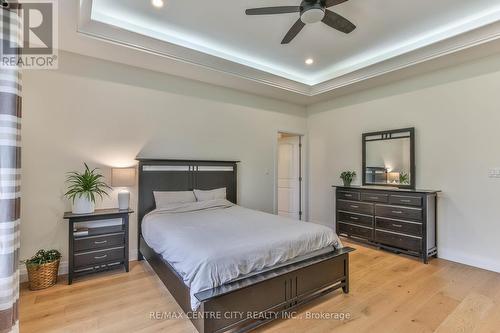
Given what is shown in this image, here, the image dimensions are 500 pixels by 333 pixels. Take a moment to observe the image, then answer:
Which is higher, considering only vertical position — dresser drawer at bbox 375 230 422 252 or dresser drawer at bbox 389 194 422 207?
dresser drawer at bbox 389 194 422 207

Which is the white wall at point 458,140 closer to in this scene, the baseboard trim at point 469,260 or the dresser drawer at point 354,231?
the baseboard trim at point 469,260

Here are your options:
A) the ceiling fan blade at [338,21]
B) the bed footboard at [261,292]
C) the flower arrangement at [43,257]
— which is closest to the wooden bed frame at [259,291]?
the bed footboard at [261,292]

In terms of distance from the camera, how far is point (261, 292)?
83.8 inches

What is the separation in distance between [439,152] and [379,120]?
1120 mm

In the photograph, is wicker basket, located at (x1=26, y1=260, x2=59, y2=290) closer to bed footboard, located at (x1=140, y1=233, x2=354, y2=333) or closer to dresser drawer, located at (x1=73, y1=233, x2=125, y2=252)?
dresser drawer, located at (x1=73, y1=233, x2=125, y2=252)

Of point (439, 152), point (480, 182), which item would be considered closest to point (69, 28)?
point (439, 152)

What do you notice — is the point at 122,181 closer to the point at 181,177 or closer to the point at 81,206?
the point at 81,206

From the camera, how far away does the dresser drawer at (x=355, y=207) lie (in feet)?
14.2

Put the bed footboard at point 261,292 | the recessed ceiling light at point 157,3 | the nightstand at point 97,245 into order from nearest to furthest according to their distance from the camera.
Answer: the bed footboard at point 261,292
the recessed ceiling light at point 157,3
the nightstand at point 97,245

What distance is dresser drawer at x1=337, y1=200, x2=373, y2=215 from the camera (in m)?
4.33

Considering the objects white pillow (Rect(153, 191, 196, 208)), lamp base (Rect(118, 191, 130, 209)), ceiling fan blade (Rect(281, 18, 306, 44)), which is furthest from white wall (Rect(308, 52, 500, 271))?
lamp base (Rect(118, 191, 130, 209))

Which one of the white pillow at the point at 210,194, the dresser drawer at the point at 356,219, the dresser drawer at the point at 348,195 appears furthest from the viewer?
the dresser drawer at the point at 348,195

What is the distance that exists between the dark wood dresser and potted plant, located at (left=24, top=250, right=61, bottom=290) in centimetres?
Result: 438

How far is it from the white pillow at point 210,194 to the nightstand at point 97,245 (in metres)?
1.07
